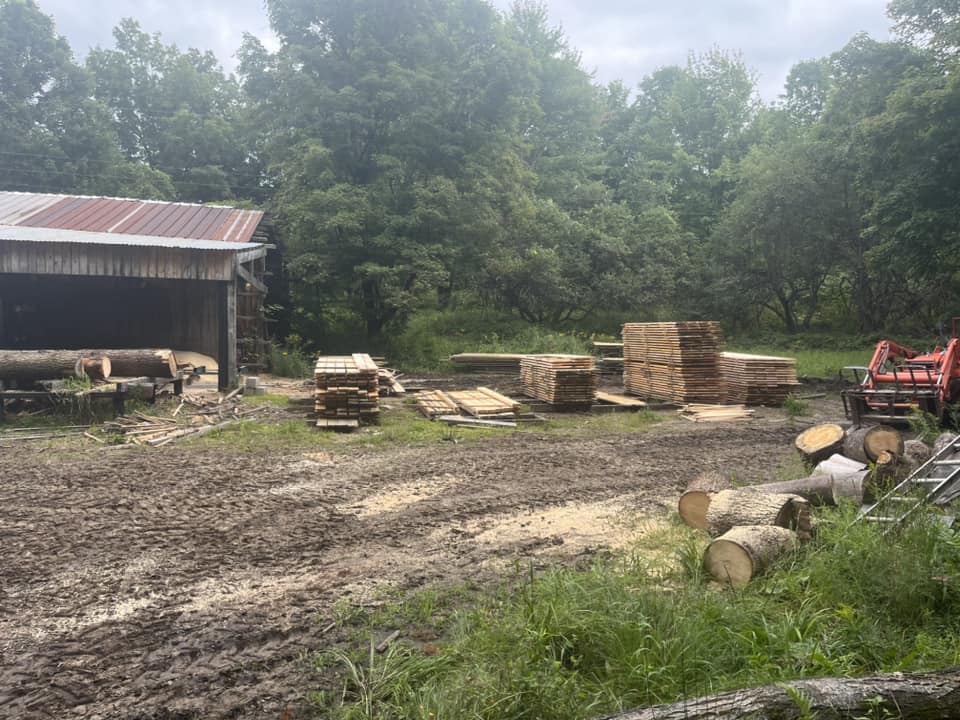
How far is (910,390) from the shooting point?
1020cm

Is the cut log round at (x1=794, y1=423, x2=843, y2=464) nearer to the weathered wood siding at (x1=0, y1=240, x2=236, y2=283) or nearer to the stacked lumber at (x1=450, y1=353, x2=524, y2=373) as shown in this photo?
the weathered wood siding at (x1=0, y1=240, x2=236, y2=283)

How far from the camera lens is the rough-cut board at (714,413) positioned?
1288cm

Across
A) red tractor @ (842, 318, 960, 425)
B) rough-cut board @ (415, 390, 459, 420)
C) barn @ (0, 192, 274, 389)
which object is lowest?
rough-cut board @ (415, 390, 459, 420)

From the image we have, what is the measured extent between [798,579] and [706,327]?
10.7m

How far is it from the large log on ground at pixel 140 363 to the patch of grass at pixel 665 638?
387 inches

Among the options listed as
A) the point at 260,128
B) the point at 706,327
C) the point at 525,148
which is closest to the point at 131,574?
A: the point at 706,327

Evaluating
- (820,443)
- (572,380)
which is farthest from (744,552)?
(572,380)

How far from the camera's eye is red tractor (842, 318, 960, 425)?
9742 mm

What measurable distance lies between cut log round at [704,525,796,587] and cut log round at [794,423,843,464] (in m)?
3.04

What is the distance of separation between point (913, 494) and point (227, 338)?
524 inches

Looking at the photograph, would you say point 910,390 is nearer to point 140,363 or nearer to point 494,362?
point 494,362

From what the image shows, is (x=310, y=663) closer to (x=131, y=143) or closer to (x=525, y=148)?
(x=525, y=148)

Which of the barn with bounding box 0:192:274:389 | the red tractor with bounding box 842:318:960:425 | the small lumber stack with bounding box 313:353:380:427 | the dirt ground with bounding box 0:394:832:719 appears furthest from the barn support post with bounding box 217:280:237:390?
the red tractor with bounding box 842:318:960:425

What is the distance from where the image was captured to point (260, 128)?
1024 inches
